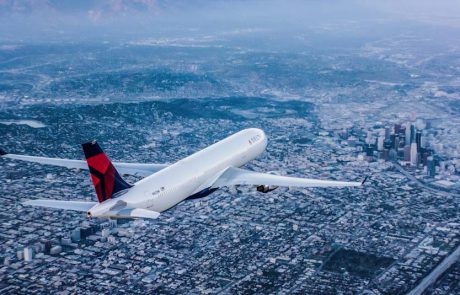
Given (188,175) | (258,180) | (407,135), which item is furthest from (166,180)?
(407,135)

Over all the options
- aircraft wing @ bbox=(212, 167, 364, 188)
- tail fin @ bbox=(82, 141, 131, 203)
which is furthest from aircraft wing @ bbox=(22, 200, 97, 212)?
aircraft wing @ bbox=(212, 167, 364, 188)

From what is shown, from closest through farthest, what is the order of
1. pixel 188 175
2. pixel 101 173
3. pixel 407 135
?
A: pixel 101 173 → pixel 188 175 → pixel 407 135

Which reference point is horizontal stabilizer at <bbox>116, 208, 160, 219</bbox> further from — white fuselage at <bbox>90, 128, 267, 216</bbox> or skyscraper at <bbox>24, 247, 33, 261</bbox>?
skyscraper at <bbox>24, 247, 33, 261</bbox>

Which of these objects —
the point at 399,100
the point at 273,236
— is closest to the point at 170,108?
the point at 399,100

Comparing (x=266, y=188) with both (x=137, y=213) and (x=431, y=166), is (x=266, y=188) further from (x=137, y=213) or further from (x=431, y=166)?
(x=431, y=166)

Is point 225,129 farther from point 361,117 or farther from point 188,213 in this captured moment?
point 188,213

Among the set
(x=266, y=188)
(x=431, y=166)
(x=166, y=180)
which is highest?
(x=166, y=180)
